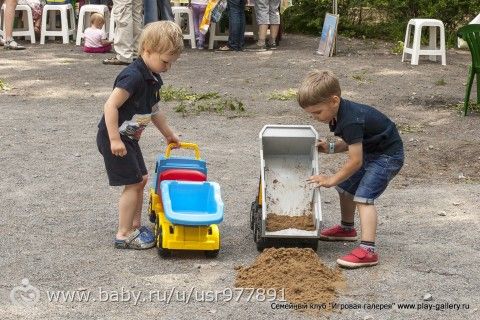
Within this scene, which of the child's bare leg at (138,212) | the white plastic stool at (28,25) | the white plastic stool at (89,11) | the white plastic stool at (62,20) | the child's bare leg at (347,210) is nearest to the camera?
the child's bare leg at (138,212)

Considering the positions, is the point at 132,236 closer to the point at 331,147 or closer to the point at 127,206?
the point at 127,206

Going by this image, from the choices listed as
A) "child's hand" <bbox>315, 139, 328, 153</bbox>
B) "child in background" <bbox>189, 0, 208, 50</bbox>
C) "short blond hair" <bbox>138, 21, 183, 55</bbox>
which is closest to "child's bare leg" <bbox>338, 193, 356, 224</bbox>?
"child's hand" <bbox>315, 139, 328, 153</bbox>

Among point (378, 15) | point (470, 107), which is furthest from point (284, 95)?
point (378, 15)

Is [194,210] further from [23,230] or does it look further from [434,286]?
[434,286]

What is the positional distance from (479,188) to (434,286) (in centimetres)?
228

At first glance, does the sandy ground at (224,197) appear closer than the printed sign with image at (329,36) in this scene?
Yes

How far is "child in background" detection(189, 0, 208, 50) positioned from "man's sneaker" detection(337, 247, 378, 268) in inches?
371

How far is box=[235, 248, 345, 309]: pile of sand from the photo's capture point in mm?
4953

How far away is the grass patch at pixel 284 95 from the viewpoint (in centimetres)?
1073

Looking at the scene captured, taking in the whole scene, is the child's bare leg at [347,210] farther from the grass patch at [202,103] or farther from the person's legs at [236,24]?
the person's legs at [236,24]

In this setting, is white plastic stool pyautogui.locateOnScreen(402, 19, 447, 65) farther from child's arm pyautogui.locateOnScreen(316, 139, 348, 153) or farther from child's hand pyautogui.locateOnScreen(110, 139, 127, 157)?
child's hand pyautogui.locateOnScreen(110, 139, 127, 157)

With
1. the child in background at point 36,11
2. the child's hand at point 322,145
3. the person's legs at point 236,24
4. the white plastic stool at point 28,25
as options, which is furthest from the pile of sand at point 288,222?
the child in background at point 36,11

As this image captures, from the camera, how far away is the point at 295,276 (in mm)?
5125

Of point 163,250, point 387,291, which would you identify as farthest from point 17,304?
point 387,291
